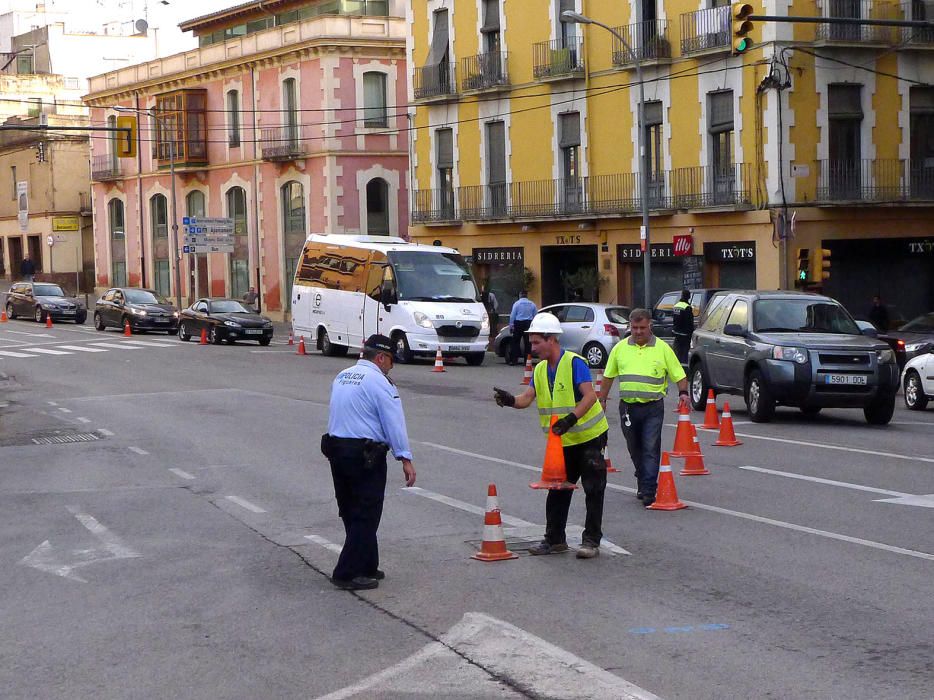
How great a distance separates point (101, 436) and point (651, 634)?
1340 cm

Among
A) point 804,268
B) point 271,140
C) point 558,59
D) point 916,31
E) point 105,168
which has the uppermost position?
point 558,59

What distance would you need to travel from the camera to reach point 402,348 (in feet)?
112

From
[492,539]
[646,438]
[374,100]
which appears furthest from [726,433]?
[374,100]

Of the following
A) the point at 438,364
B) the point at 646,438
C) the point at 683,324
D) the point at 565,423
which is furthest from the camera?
the point at 438,364

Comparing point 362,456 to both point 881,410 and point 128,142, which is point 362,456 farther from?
point 128,142

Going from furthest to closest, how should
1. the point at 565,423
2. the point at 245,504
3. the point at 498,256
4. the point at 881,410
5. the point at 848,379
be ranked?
1. the point at 498,256
2. the point at 881,410
3. the point at 848,379
4. the point at 245,504
5. the point at 565,423

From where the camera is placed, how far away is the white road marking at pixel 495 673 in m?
6.86

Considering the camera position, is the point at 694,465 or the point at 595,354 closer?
the point at 694,465

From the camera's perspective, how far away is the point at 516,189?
45.8 meters

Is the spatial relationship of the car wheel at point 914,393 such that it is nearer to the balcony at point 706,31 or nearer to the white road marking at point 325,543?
the white road marking at point 325,543

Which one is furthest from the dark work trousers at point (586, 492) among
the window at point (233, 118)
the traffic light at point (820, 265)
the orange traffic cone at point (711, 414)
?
the window at point (233, 118)

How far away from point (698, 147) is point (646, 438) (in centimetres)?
2734

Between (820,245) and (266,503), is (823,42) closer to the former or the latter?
(820,245)

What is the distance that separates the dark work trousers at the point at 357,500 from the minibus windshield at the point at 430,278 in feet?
80.4
